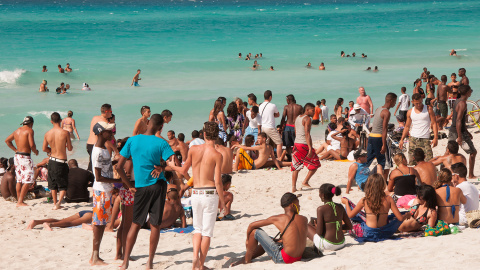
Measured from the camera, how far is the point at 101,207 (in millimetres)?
6164

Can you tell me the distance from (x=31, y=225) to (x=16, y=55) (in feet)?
128

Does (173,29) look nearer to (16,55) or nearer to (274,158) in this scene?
(16,55)

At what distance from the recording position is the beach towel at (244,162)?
39.0 ft

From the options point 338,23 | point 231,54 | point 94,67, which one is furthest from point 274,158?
point 338,23

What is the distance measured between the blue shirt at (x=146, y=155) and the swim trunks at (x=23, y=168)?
4257 millimetres

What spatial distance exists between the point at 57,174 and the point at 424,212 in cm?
564

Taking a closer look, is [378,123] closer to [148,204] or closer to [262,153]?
[262,153]

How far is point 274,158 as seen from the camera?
11.9 m

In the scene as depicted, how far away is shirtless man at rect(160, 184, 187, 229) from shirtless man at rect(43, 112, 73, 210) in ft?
7.06

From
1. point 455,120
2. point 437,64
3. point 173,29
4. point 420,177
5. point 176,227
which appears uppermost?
point 173,29

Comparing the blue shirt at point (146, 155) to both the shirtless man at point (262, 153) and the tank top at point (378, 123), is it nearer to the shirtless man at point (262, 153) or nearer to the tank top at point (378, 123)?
the tank top at point (378, 123)

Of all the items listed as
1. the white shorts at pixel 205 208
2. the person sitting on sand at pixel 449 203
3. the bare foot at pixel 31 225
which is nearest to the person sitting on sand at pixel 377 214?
the person sitting on sand at pixel 449 203

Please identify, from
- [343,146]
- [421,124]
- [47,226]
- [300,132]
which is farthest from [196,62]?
[47,226]

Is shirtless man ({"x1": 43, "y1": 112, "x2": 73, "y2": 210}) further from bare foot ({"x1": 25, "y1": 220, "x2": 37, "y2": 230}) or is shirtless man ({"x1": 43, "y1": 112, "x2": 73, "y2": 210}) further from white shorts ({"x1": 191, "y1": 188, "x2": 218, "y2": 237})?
white shorts ({"x1": 191, "y1": 188, "x2": 218, "y2": 237})
